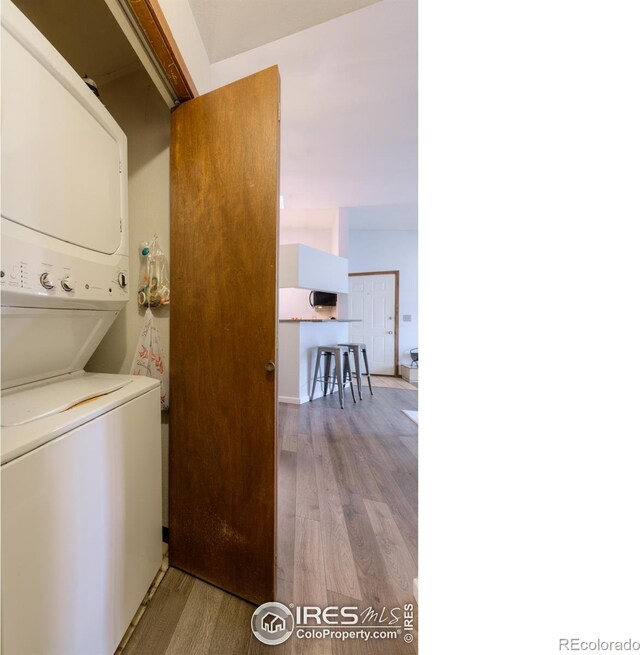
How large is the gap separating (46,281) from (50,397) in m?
0.36

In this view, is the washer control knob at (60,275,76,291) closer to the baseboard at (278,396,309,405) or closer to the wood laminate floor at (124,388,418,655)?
the wood laminate floor at (124,388,418,655)

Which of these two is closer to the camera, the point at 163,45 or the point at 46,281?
the point at 46,281

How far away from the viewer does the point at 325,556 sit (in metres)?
1.25

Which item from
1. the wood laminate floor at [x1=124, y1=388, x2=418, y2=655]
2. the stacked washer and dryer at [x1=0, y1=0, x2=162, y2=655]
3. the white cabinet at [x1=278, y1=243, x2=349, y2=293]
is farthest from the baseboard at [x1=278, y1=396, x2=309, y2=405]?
the stacked washer and dryer at [x1=0, y1=0, x2=162, y2=655]

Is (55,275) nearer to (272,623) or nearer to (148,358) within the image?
(148,358)

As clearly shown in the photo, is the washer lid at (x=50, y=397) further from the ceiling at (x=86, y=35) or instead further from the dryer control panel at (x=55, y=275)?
Result: the ceiling at (x=86, y=35)

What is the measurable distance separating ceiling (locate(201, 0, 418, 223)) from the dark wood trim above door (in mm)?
610

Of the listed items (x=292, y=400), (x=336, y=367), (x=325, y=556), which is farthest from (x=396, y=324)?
(x=325, y=556)

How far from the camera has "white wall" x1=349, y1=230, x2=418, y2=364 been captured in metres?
5.46
